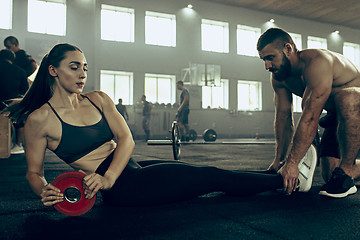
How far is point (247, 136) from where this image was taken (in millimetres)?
10641

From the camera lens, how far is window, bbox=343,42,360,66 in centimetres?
1273

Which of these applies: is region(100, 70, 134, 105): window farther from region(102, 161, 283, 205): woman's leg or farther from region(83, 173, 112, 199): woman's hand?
region(83, 173, 112, 199): woman's hand

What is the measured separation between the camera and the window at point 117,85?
29.8 ft

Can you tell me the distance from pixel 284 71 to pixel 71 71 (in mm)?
1114

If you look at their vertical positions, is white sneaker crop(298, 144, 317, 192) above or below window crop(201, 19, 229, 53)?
below

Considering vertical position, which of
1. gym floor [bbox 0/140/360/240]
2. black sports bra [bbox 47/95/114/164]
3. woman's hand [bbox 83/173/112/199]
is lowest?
gym floor [bbox 0/140/360/240]

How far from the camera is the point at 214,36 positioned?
10.5 meters

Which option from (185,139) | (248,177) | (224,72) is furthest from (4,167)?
(224,72)

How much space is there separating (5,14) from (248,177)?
8716mm

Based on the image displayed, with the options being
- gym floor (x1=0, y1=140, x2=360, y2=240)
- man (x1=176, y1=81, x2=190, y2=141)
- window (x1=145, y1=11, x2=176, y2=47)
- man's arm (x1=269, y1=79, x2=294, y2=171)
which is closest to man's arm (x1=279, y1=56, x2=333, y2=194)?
gym floor (x1=0, y1=140, x2=360, y2=240)

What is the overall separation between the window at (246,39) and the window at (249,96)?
1045 millimetres

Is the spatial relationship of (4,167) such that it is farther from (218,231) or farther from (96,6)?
(96,6)

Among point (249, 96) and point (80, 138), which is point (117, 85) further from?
point (80, 138)

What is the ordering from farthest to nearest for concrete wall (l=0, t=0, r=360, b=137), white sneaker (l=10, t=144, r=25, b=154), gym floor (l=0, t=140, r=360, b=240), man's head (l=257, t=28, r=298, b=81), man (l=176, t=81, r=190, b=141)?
concrete wall (l=0, t=0, r=360, b=137) < man (l=176, t=81, r=190, b=141) < white sneaker (l=10, t=144, r=25, b=154) < man's head (l=257, t=28, r=298, b=81) < gym floor (l=0, t=140, r=360, b=240)
